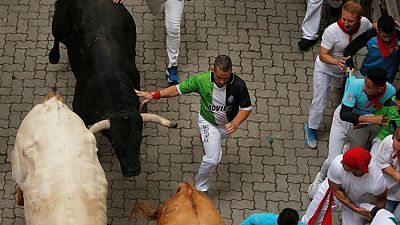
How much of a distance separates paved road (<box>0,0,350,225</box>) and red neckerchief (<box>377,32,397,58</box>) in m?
1.80

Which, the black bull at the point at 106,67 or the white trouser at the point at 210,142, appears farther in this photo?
the white trouser at the point at 210,142

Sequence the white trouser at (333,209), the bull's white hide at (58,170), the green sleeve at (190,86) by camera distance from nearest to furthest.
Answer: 1. the bull's white hide at (58,170)
2. the white trouser at (333,209)
3. the green sleeve at (190,86)

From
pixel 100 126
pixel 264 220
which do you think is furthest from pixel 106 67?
pixel 264 220

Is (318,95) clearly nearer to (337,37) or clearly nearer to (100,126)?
(337,37)

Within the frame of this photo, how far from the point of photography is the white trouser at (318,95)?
35.3 feet

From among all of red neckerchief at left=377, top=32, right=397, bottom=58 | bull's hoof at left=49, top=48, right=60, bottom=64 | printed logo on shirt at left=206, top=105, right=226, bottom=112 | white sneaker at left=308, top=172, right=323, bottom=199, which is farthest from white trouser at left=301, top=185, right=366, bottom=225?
bull's hoof at left=49, top=48, right=60, bottom=64

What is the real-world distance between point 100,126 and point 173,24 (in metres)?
2.43

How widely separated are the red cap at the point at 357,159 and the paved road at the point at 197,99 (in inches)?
78.3

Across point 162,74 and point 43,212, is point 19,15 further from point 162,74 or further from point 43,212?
point 43,212

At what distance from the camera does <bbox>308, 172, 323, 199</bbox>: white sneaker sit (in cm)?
1048

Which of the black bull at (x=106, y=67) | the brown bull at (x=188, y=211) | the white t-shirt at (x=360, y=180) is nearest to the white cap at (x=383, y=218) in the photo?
the white t-shirt at (x=360, y=180)

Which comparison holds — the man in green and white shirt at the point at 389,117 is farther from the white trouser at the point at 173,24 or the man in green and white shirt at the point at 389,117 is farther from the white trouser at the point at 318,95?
the white trouser at the point at 173,24

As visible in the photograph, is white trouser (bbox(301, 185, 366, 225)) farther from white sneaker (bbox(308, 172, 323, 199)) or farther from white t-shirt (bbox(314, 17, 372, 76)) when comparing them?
white t-shirt (bbox(314, 17, 372, 76))

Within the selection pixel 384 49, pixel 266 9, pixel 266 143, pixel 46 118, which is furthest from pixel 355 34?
pixel 46 118
